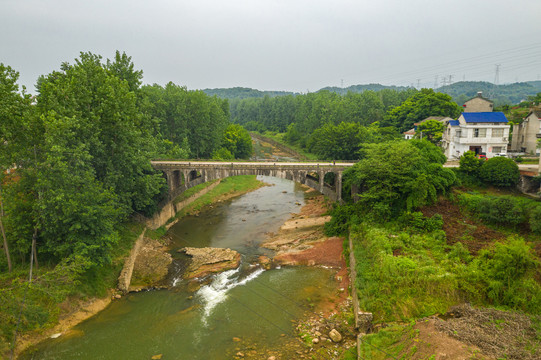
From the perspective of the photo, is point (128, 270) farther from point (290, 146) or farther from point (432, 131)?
point (290, 146)

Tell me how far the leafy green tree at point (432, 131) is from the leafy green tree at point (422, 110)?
1461 centimetres

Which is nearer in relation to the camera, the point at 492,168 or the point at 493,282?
the point at 493,282

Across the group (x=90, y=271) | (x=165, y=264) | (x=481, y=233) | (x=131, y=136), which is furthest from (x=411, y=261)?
(x=131, y=136)

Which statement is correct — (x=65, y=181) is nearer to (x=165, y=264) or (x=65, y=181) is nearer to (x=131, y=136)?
(x=131, y=136)

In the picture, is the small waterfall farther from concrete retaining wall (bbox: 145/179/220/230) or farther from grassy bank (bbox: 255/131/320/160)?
grassy bank (bbox: 255/131/320/160)

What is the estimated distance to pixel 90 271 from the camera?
95.7ft

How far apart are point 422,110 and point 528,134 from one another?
26.0 metres

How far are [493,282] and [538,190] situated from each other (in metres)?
20.6

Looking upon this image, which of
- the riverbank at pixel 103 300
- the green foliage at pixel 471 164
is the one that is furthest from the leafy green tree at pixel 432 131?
the riverbank at pixel 103 300

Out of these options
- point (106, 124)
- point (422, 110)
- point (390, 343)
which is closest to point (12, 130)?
point (106, 124)

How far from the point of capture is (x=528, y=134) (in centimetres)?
5425

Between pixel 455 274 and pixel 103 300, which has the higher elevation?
pixel 455 274

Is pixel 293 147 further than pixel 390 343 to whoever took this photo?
Yes

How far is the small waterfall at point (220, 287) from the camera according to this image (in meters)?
28.7
